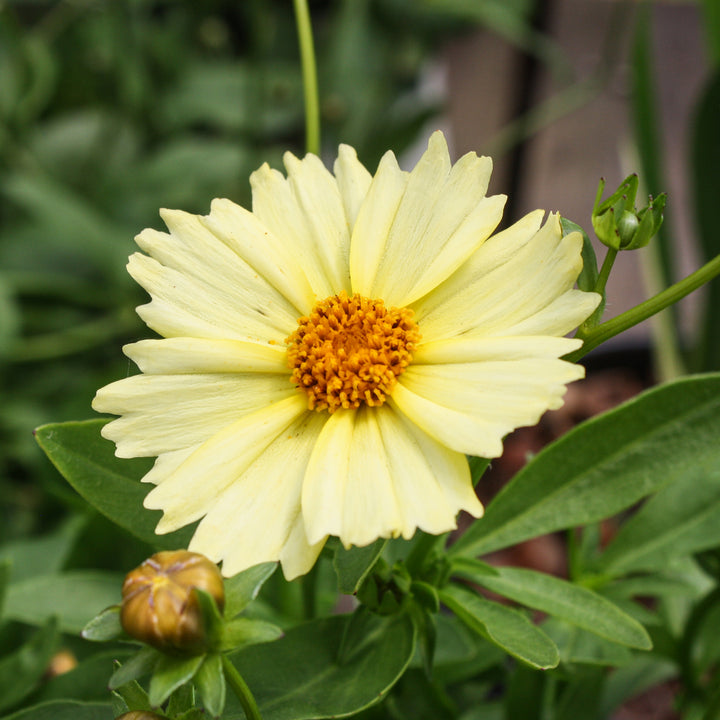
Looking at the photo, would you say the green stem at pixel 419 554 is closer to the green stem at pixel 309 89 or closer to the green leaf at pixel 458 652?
the green leaf at pixel 458 652

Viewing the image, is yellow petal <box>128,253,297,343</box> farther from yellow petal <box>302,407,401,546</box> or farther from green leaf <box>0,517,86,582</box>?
green leaf <box>0,517,86,582</box>

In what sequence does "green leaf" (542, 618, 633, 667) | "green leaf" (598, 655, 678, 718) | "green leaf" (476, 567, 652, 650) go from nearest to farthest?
1. "green leaf" (476, 567, 652, 650)
2. "green leaf" (542, 618, 633, 667)
3. "green leaf" (598, 655, 678, 718)

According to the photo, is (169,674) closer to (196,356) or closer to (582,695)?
(196,356)

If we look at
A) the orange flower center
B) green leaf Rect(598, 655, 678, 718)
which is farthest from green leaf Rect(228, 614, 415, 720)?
green leaf Rect(598, 655, 678, 718)

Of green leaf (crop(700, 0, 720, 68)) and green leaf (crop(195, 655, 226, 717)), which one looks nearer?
green leaf (crop(195, 655, 226, 717))

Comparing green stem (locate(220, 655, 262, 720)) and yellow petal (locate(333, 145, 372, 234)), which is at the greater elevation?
yellow petal (locate(333, 145, 372, 234))

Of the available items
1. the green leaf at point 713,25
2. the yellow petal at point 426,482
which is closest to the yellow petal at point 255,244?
the yellow petal at point 426,482
